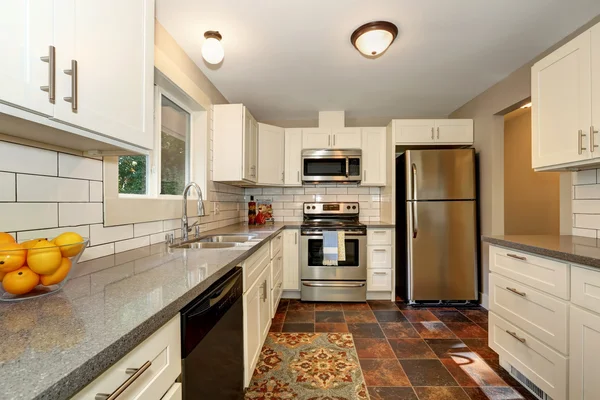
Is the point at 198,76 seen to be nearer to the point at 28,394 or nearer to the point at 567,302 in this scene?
the point at 28,394

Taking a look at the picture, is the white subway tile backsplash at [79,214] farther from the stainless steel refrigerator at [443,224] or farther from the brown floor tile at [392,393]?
the stainless steel refrigerator at [443,224]

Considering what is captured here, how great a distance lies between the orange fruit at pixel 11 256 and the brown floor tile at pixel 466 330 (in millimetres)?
2781

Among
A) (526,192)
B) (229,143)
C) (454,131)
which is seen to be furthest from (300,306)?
(526,192)

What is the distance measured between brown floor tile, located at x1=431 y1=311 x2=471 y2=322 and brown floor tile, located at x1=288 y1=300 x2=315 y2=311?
1265 mm

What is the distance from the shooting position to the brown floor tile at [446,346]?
2.01m

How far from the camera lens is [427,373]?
178cm

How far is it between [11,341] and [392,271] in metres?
3.07

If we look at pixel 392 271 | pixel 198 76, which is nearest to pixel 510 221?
pixel 392 271

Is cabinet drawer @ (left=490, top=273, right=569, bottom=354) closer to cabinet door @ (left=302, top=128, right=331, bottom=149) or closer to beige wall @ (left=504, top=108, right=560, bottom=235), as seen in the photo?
cabinet door @ (left=302, top=128, right=331, bottom=149)

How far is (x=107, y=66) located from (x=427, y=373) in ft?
7.77

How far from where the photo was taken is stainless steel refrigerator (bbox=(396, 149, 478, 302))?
2838mm

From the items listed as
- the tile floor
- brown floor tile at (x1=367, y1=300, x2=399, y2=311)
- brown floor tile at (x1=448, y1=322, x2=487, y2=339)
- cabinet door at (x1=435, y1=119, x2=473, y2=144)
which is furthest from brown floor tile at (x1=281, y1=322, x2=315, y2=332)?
cabinet door at (x1=435, y1=119, x2=473, y2=144)

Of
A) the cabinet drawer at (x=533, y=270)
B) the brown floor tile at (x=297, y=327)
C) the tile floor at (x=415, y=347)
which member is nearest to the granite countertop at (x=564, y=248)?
the cabinet drawer at (x=533, y=270)

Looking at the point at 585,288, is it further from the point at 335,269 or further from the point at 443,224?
the point at 335,269
